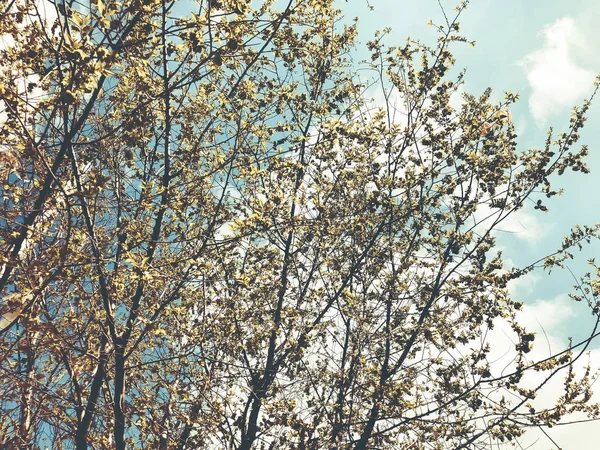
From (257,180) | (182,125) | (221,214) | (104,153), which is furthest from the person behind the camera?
(257,180)

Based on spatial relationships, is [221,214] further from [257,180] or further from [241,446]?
[241,446]

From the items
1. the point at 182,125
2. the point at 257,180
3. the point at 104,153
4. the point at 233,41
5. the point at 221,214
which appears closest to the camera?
the point at 233,41

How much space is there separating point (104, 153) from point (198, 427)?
471 centimetres

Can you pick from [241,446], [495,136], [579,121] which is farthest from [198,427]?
[579,121]

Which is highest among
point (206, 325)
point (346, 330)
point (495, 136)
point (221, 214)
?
point (495, 136)

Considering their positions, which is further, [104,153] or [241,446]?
[241,446]

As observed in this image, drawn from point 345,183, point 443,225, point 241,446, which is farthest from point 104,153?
point 443,225

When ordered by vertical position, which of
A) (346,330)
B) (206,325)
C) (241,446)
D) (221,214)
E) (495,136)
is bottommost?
(241,446)

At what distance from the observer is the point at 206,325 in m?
8.23

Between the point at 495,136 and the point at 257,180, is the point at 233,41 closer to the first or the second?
the point at 257,180

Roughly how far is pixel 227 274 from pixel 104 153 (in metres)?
3.32

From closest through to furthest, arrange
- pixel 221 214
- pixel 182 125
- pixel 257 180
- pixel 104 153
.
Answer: pixel 104 153 → pixel 182 125 → pixel 221 214 → pixel 257 180

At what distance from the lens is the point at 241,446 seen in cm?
821

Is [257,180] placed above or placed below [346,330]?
above
